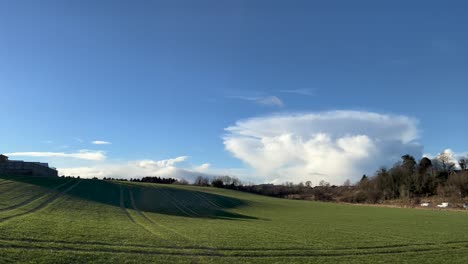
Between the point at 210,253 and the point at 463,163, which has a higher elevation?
the point at 463,163

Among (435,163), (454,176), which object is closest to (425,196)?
(454,176)

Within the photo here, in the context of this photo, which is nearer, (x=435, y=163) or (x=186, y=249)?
(x=186, y=249)

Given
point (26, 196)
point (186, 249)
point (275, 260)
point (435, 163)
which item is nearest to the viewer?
point (275, 260)

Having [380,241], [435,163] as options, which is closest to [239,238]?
[380,241]

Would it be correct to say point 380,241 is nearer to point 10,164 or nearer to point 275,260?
point 275,260

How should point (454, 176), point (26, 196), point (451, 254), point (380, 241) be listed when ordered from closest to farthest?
point (451, 254)
point (380, 241)
point (26, 196)
point (454, 176)

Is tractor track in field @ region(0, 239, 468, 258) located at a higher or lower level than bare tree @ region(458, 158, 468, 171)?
lower

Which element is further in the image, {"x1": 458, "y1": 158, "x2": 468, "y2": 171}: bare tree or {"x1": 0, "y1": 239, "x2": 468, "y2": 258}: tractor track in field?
{"x1": 458, "y1": 158, "x2": 468, "y2": 171}: bare tree

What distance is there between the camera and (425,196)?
161625 millimetres

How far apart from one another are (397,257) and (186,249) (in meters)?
13.1

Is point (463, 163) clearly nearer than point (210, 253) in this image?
No

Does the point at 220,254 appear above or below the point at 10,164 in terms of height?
below

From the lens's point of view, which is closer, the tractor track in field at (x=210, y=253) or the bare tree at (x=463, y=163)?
the tractor track in field at (x=210, y=253)

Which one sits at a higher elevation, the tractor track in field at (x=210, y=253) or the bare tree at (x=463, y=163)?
the bare tree at (x=463, y=163)
